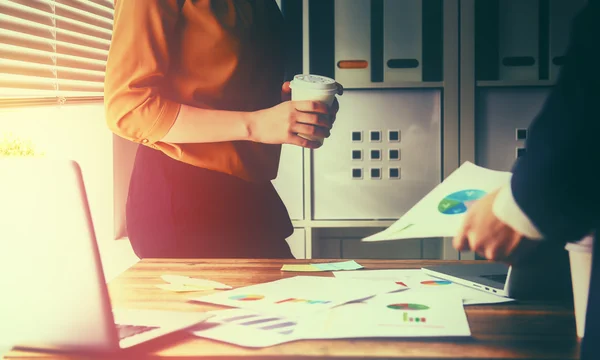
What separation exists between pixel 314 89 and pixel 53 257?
0.66m

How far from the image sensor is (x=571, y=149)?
0.54 m

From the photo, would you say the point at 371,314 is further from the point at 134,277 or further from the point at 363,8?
the point at 363,8

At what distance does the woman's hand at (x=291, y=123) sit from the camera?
1.21 m

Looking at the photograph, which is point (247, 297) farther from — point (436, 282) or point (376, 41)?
point (376, 41)

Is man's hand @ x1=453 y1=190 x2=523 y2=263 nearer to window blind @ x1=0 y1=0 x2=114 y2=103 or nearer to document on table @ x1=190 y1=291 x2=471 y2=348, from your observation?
document on table @ x1=190 y1=291 x2=471 y2=348

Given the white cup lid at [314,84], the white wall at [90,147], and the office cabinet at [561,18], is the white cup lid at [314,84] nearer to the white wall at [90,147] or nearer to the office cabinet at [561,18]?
the white wall at [90,147]

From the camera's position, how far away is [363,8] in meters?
2.43

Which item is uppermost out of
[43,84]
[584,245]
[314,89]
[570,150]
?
[43,84]

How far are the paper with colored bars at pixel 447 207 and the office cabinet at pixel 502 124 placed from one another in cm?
164

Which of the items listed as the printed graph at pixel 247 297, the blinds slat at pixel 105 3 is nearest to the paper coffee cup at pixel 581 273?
the printed graph at pixel 247 297

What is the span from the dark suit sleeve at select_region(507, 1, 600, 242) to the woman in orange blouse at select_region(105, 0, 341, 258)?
739 millimetres

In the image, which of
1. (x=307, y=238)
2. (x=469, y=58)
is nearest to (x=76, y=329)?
(x=307, y=238)

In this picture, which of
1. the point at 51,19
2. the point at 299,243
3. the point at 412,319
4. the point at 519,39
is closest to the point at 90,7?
Result: the point at 51,19

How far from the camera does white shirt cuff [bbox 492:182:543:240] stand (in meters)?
0.60
